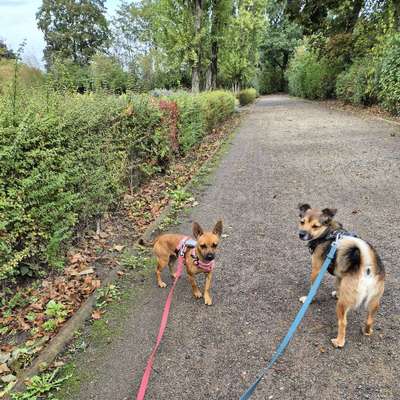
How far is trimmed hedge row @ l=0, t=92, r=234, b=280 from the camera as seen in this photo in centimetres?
369

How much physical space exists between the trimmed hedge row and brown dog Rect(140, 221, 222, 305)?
1.30 m

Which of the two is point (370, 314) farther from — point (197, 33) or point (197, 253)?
point (197, 33)

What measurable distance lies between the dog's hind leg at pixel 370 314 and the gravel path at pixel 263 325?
92mm

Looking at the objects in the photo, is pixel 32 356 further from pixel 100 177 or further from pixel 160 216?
pixel 160 216

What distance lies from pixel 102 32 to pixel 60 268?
63523mm

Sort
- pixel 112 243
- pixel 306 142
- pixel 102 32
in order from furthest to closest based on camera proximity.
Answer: pixel 102 32 < pixel 306 142 < pixel 112 243

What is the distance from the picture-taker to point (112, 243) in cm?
545

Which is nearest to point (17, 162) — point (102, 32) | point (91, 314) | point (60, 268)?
point (60, 268)

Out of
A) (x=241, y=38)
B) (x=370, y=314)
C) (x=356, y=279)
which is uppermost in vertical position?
(x=241, y=38)

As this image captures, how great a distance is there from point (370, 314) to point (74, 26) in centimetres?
6466

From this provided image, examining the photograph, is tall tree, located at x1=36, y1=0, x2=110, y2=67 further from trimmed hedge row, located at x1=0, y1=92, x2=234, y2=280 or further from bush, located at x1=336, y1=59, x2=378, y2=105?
trimmed hedge row, located at x1=0, y1=92, x2=234, y2=280

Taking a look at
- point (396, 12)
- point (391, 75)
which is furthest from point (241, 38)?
point (391, 75)

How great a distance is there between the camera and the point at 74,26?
5622cm

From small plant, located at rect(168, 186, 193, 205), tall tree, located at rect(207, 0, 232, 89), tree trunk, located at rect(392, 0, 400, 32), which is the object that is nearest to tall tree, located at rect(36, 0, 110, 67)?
tall tree, located at rect(207, 0, 232, 89)
